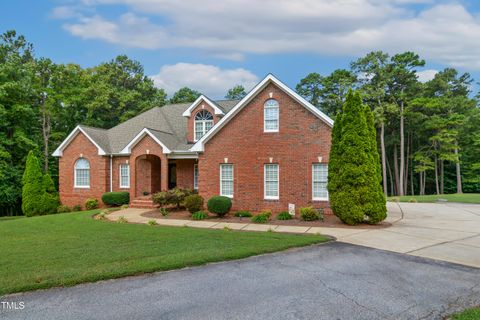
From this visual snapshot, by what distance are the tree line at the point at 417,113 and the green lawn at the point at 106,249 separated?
2913 centimetres

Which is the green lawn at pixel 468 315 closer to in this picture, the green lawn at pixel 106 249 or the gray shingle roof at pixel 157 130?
the green lawn at pixel 106 249

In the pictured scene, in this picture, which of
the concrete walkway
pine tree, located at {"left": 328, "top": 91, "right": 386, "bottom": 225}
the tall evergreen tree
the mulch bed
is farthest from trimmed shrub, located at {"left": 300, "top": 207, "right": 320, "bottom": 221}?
the tall evergreen tree

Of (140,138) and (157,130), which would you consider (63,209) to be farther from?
(157,130)

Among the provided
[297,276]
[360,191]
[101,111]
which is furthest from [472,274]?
[101,111]

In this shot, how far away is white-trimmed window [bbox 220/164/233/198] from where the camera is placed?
16.2m

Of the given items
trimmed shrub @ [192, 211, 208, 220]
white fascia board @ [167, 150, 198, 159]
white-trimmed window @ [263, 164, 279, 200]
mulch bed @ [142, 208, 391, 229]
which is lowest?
mulch bed @ [142, 208, 391, 229]

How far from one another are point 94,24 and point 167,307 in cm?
1464

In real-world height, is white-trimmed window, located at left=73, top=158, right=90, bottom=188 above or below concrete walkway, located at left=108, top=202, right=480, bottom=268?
above

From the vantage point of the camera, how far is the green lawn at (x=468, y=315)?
4.34 m

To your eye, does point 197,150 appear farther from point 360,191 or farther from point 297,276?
point 297,276

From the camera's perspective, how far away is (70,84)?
99.0ft

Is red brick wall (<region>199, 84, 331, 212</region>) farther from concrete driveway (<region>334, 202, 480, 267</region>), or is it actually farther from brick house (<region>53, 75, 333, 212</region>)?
concrete driveway (<region>334, 202, 480, 267</region>)

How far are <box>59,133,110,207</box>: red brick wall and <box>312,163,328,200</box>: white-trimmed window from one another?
13628 mm

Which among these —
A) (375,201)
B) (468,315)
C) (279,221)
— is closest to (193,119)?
(279,221)
